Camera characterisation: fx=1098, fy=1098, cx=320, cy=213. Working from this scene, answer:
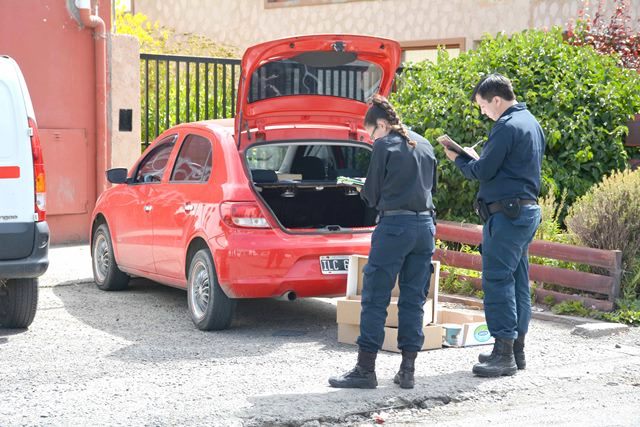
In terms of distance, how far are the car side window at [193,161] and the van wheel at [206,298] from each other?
2.29 feet

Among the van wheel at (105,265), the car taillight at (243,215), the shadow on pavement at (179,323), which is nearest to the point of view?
the shadow on pavement at (179,323)

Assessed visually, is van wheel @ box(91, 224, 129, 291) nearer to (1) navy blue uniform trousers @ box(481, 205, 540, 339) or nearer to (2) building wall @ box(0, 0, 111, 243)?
(2) building wall @ box(0, 0, 111, 243)

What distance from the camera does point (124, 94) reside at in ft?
45.6

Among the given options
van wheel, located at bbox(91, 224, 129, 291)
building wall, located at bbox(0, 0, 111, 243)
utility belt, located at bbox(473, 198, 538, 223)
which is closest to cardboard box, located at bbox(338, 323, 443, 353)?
utility belt, located at bbox(473, 198, 538, 223)

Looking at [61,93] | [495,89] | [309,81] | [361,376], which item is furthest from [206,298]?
[61,93]

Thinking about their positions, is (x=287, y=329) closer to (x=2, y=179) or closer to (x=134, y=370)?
(x=134, y=370)

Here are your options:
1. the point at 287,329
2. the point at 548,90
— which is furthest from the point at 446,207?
the point at 287,329

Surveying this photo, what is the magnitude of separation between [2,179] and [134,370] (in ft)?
6.16

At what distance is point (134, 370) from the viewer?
280 inches

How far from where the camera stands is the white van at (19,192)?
7.94 metres

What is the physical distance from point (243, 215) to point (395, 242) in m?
1.77

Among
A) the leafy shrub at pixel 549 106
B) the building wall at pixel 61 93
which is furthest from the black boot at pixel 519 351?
the building wall at pixel 61 93

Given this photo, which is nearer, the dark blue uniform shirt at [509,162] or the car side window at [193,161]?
the dark blue uniform shirt at [509,162]

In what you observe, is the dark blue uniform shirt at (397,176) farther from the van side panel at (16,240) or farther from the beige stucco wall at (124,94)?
the beige stucco wall at (124,94)
